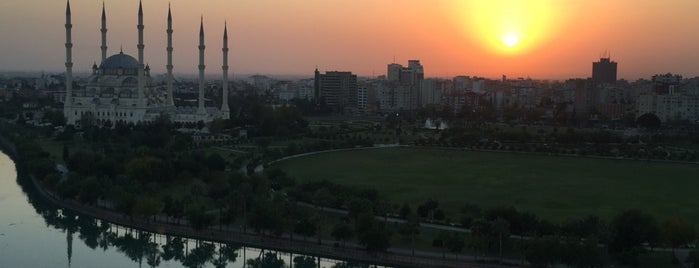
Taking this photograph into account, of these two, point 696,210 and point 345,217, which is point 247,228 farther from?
point 696,210

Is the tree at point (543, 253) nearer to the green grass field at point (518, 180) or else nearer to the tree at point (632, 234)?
the tree at point (632, 234)

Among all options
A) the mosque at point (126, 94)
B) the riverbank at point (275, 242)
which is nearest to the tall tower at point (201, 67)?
the mosque at point (126, 94)

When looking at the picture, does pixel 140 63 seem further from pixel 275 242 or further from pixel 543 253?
pixel 543 253

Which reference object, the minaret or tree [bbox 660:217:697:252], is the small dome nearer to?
the minaret

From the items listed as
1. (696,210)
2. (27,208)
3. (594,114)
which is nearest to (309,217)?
(27,208)

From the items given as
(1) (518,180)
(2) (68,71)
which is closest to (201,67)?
(2) (68,71)

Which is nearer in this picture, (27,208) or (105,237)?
(105,237)
